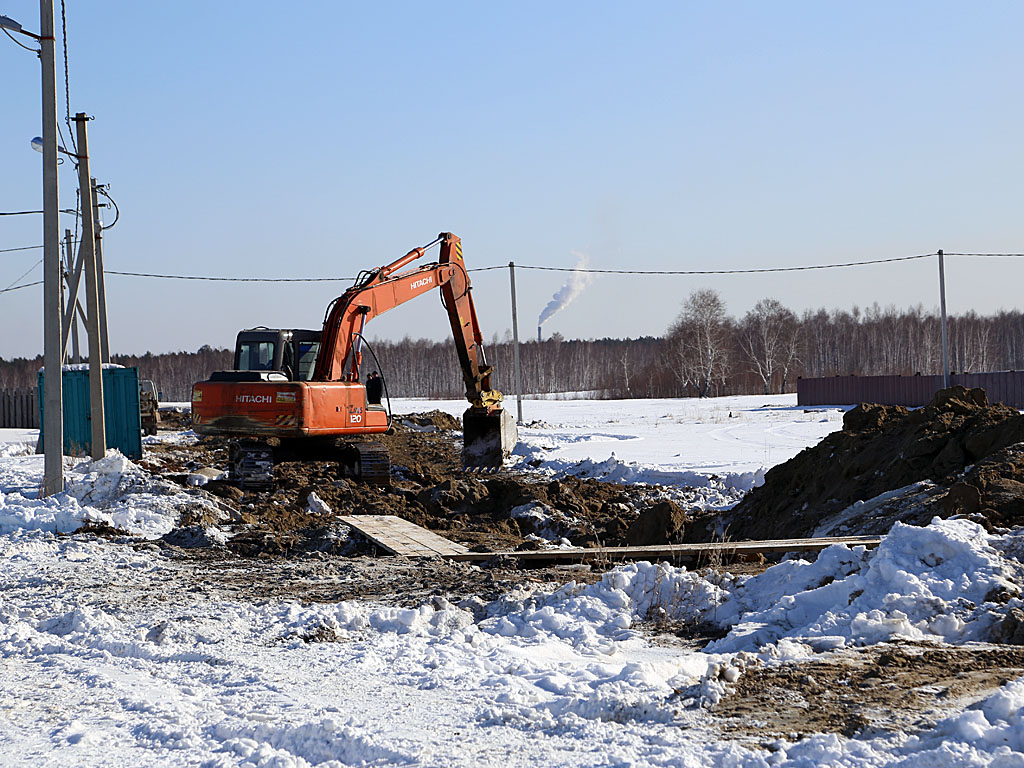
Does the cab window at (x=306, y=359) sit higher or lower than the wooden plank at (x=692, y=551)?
higher

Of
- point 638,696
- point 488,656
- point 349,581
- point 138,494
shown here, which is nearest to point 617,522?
point 349,581

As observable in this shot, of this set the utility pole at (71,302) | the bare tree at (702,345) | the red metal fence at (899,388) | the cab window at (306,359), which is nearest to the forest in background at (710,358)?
the bare tree at (702,345)

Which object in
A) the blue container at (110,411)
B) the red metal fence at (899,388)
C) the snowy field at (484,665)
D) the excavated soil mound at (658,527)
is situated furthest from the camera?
the red metal fence at (899,388)

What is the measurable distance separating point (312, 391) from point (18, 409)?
30.9m

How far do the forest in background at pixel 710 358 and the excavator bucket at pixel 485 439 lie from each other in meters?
49.6

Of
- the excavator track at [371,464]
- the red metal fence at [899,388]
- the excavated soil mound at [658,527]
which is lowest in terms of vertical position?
the excavated soil mound at [658,527]

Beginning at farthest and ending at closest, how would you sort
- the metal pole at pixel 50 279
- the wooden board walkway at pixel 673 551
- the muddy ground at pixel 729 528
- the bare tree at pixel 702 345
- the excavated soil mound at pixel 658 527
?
1. the bare tree at pixel 702 345
2. the metal pole at pixel 50 279
3. the excavated soil mound at pixel 658 527
4. the wooden board walkway at pixel 673 551
5. the muddy ground at pixel 729 528

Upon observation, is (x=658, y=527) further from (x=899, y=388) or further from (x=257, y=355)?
(x=899, y=388)

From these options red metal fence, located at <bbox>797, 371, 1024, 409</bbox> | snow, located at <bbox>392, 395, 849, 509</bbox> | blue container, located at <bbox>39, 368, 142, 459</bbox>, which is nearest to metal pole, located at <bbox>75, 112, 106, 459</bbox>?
blue container, located at <bbox>39, 368, 142, 459</bbox>

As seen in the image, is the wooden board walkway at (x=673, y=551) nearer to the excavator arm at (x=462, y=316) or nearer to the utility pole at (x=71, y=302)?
the excavator arm at (x=462, y=316)

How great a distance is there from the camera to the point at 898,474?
454 inches

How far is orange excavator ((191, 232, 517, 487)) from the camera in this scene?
15.6 meters

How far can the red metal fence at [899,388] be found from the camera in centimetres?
3897

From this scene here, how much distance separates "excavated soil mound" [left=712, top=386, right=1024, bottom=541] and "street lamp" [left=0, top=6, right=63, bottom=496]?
335 inches
